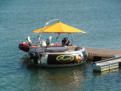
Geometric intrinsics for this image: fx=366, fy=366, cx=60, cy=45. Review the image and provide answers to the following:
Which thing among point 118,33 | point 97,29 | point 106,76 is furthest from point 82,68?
point 97,29

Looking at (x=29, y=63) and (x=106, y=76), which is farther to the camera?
(x=29, y=63)

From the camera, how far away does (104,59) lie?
3953 centimetres

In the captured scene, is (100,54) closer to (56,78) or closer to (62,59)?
(62,59)

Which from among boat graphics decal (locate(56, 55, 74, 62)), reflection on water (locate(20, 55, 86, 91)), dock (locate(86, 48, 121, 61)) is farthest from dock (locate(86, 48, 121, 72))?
boat graphics decal (locate(56, 55, 74, 62))

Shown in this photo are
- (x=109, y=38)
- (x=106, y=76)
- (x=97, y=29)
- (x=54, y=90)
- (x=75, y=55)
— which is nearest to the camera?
(x=54, y=90)

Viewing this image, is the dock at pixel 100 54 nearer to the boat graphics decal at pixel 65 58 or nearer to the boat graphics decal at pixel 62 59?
the boat graphics decal at pixel 62 59

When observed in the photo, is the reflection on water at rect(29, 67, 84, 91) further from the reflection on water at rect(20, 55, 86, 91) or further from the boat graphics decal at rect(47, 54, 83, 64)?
the boat graphics decal at rect(47, 54, 83, 64)

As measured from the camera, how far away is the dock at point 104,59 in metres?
35.4

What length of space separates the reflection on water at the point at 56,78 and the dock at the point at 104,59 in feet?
6.53

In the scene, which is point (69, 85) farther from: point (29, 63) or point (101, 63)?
point (29, 63)

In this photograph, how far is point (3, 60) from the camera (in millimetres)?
42000

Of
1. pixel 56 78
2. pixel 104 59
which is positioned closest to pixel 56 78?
pixel 56 78

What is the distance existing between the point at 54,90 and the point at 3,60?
12667 mm

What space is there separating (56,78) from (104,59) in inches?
289
